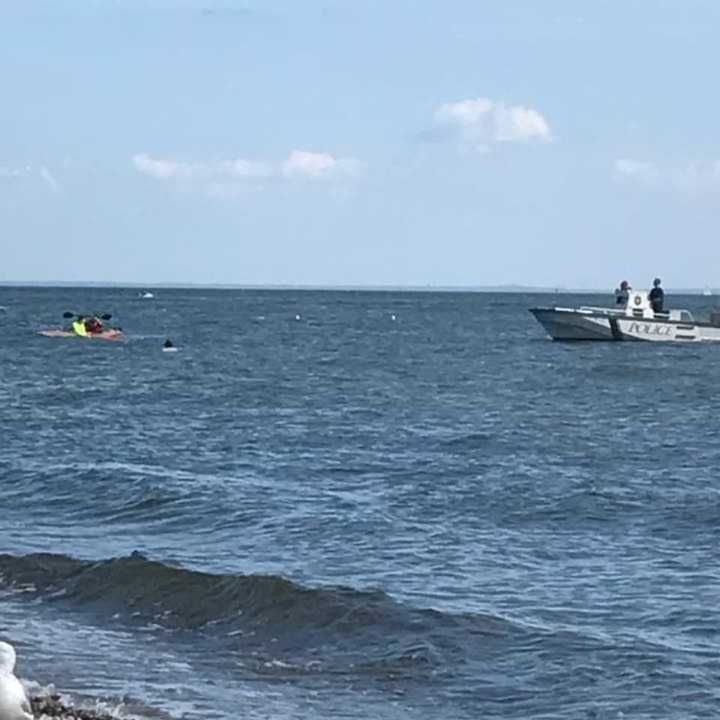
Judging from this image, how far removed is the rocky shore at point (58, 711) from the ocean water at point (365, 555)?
0.59m

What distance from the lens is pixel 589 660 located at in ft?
48.0

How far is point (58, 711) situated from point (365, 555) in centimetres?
815

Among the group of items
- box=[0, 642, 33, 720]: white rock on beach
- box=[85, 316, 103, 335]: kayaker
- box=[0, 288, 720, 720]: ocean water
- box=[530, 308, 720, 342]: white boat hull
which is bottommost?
box=[0, 288, 720, 720]: ocean water

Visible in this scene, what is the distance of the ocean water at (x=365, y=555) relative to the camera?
549 inches

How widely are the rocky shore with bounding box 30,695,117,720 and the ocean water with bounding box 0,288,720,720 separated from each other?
590 millimetres

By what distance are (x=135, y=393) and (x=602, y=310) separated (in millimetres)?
25770

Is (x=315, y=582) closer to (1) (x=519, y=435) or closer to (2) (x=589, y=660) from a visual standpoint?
(2) (x=589, y=660)

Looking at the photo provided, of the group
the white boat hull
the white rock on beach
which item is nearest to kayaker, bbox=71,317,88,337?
the white boat hull

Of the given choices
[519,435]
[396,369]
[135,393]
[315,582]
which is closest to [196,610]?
[315,582]

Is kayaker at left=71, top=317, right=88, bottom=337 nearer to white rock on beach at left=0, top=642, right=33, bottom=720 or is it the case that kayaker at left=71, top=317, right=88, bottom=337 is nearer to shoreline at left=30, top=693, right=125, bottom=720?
shoreline at left=30, top=693, right=125, bottom=720

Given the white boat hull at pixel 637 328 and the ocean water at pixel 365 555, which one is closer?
the ocean water at pixel 365 555

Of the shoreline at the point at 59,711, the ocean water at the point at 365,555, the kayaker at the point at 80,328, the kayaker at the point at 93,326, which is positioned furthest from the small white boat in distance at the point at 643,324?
the shoreline at the point at 59,711

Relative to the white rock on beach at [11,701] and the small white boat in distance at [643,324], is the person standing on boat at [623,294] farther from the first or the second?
the white rock on beach at [11,701]

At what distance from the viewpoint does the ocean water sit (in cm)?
1395
